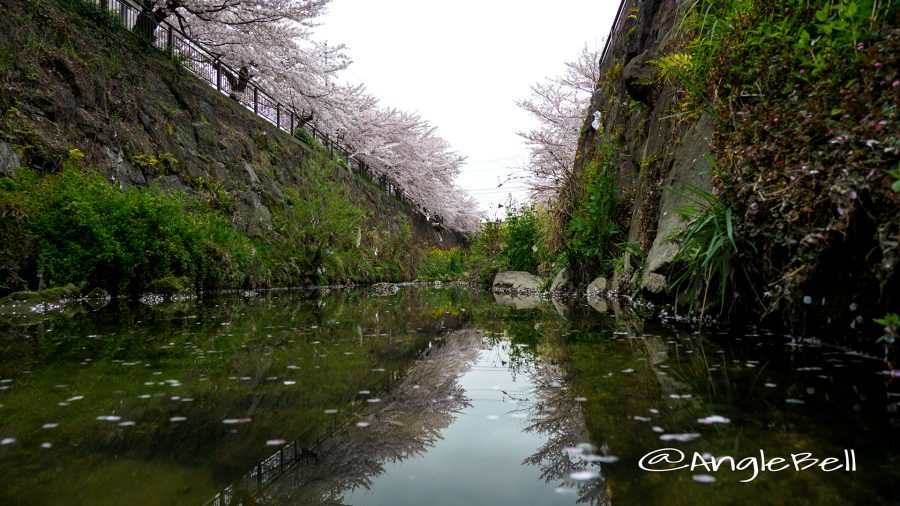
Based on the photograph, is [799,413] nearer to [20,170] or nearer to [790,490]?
[790,490]

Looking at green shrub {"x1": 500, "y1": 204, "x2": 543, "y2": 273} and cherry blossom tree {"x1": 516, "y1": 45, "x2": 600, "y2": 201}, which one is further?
cherry blossom tree {"x1": 516, "y1": 45, "x2": 600, "y2": 201}

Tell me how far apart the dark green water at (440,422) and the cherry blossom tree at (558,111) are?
1930 cm

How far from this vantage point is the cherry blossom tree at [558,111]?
22078 mm

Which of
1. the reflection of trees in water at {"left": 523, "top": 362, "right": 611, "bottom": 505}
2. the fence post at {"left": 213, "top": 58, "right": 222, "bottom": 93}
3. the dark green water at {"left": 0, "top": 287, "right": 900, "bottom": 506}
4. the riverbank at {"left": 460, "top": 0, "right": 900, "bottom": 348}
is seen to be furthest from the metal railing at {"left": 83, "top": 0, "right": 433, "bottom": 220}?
the reflection of trees in water at {"left": 523, "top": 362, "right": 611, "bottom": 505}

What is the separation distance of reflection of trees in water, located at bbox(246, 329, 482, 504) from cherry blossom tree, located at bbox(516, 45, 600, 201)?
19825 mm

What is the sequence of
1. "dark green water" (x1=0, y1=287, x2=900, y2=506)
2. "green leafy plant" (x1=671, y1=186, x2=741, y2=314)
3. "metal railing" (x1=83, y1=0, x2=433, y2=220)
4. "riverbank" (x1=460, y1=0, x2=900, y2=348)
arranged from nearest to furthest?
"dark green water" (x1=0, y1=287, x2=900, y2=506) → "riverbank" (x1=460, y1=0, x2=900, y2=348) → "green leafy plant" (x1=671, y1=186, x2=741, y2=314) → "metal railing" (x1=83, y1=0, x2=433, y2=220)

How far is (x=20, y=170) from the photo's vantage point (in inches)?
275

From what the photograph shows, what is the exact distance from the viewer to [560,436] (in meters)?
1.75

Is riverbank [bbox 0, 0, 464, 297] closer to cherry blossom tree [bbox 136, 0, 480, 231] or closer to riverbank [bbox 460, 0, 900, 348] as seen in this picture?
cherry blossom tree [bbox 136, 0, 480, 231]

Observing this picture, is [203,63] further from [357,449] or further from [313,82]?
[357,449]

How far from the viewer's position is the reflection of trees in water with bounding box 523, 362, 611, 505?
4.41 feet

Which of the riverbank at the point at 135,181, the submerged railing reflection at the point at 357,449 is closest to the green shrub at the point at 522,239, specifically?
the riverbank at the point at 135,181

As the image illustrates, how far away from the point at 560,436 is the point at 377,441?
0.62 meters

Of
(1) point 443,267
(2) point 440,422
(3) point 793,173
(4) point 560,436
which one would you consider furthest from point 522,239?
(4) point 560,436
